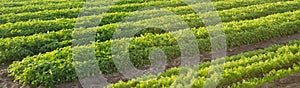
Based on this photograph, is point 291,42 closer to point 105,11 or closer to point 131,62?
point 131,62

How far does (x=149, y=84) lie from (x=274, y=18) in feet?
21.9

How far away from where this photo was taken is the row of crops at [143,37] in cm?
821

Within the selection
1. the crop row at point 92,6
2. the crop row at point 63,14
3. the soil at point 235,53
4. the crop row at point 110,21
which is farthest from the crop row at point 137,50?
the crop row at point 92,6

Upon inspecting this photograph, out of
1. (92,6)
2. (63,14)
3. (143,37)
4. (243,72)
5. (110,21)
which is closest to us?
(243,72)

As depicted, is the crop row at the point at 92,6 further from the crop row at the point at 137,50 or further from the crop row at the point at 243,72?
the crop row at the point at 243,72

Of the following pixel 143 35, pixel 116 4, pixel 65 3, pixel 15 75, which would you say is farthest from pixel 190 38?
pixel 65 3

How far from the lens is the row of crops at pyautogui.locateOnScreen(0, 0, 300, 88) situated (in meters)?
8.21

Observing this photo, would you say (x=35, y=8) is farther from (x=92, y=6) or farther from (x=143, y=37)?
(x=143, y=37)

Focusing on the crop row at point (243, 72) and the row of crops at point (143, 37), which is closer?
the crop row at point (243, 72)

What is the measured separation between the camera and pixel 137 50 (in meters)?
9.91

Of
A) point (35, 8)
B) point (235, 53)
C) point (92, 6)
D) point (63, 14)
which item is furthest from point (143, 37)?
point (35, 8)

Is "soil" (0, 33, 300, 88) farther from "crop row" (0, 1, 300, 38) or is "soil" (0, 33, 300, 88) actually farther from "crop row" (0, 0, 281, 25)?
"crop row" (0, 0, 281, 25)

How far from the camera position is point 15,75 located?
355 inches

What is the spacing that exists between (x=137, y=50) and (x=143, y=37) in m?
1.00
